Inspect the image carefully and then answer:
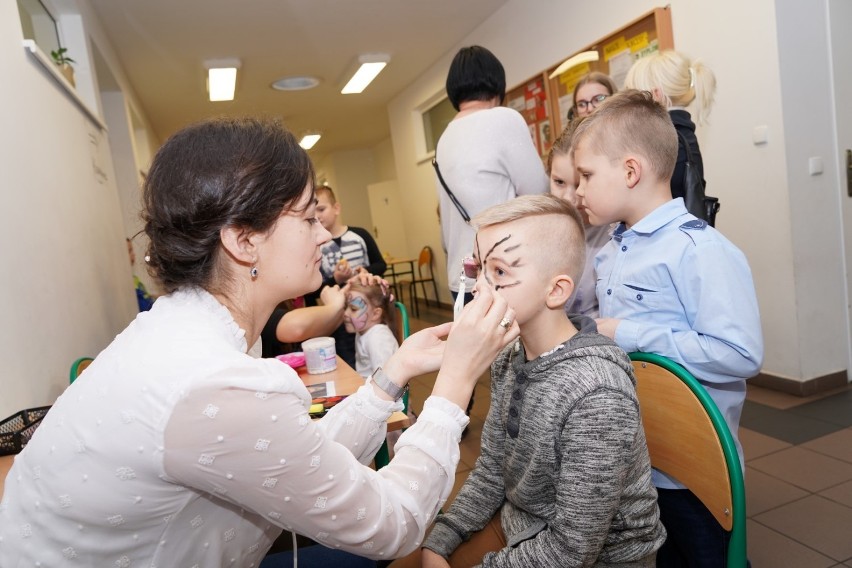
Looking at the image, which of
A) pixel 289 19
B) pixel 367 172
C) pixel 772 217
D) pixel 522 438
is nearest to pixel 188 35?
pixel 289 19

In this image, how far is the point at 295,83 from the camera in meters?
6.97

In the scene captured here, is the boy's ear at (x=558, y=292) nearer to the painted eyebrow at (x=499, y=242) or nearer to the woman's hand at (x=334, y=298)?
the painted eyebrow at (x=499, y=242)

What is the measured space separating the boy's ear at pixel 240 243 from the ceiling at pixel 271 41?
331 centimetres

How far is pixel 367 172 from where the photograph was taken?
13.2 m

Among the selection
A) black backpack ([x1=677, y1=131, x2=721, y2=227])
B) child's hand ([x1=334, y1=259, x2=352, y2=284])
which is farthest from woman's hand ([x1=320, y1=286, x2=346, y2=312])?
black backpack ([x1=677, y1=131, x2=721, y2=227])

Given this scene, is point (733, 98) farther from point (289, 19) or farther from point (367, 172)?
point (367, 172)

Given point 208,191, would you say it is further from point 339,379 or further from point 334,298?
point 334,298

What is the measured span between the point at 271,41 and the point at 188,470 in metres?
5.49

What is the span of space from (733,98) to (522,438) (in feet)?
9.39

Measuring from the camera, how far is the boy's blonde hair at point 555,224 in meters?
1.25

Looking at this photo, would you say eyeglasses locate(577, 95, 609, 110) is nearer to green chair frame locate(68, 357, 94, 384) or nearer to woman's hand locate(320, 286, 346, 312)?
woman's hand locate(320, 286, 346, 312)

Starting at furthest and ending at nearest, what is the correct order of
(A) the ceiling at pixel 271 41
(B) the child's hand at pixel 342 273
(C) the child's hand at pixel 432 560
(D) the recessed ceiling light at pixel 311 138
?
(D) the recessed ceiling light at pixel 311 138
(A) the ceiling at pixel 271 41
(B) the child's hand at pixel 342 273
(C) the child's hand at pixel 432 560

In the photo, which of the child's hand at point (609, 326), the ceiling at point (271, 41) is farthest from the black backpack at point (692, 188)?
the ceiling at point (271, 41)

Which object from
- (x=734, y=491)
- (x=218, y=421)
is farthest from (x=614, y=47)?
(x=218, y=421)
